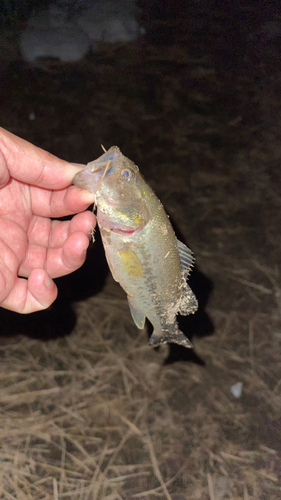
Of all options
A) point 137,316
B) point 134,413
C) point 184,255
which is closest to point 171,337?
point 137,316

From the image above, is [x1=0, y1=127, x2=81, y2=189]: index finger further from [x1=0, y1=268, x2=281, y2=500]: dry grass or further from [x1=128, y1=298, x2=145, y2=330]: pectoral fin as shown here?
[x1=0, y1=268, x2=281, y2=500]: dry grass

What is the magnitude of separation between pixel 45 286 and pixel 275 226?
2.41 m

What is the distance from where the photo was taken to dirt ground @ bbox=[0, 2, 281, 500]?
2408 millimetres

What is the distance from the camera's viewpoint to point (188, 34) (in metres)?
2.83

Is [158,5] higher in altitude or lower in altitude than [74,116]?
higher

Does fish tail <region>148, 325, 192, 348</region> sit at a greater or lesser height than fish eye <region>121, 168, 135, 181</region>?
lesser

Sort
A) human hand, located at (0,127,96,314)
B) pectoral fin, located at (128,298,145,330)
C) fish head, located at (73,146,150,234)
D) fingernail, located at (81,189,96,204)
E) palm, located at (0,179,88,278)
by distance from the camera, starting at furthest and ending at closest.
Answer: palm, located at (0,179,88,278), pectoral fin, located at (128,298,145,330), human hand, located at (0,127,96,314), fingernail, located at (81,189,96,204), fish head, located at (73,146,150,234)

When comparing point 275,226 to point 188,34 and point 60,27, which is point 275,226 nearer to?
point 188,34

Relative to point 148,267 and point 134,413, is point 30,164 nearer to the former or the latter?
point 148,267

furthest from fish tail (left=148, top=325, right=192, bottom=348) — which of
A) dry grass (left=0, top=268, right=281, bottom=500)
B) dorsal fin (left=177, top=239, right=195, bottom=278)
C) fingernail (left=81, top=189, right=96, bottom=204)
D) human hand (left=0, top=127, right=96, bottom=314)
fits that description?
dry grass (left=0, top=268, right=281, bottom=500)

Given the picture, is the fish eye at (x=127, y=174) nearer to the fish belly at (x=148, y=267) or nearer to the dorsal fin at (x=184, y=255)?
the fish belly at (x=148, y=267)

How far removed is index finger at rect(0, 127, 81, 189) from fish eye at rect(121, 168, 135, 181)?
1.26 feet

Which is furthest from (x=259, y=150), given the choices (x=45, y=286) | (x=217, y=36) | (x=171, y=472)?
(x=171, y=472)

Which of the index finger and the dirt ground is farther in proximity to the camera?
the dirt ground
